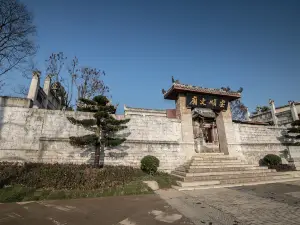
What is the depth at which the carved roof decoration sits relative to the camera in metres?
11.3

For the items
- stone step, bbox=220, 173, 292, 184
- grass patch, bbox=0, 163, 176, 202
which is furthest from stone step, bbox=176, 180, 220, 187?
grass patch, bbox=0, 163, 176, 202

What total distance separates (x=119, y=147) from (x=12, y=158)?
5.37 meters

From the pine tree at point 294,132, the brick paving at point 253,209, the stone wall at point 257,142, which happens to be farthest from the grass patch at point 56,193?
the pine tree at point 294,132

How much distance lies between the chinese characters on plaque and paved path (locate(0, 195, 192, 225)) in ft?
26.0

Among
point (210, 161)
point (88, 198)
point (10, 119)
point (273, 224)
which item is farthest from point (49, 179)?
point (210, 161)

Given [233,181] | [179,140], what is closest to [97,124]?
[179,140]

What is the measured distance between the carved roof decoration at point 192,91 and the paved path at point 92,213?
7819 millimetres

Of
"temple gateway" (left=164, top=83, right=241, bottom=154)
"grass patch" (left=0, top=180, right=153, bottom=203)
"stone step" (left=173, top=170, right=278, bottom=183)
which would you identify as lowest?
"grass patch" (left=0, top=180, right=153, bottom=203)

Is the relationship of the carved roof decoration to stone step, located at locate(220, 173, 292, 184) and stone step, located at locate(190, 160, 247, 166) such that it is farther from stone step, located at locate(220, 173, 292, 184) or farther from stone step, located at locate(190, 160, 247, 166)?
stone step, located at locate(220, 173, 292, 184)

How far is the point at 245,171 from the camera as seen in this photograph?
9.09 meters

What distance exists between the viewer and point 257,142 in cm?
1273

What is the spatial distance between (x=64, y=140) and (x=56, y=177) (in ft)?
9.26

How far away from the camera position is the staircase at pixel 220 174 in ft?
24.7

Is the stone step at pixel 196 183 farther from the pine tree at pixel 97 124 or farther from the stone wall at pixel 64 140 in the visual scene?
the pine tree at pixel 97 124
